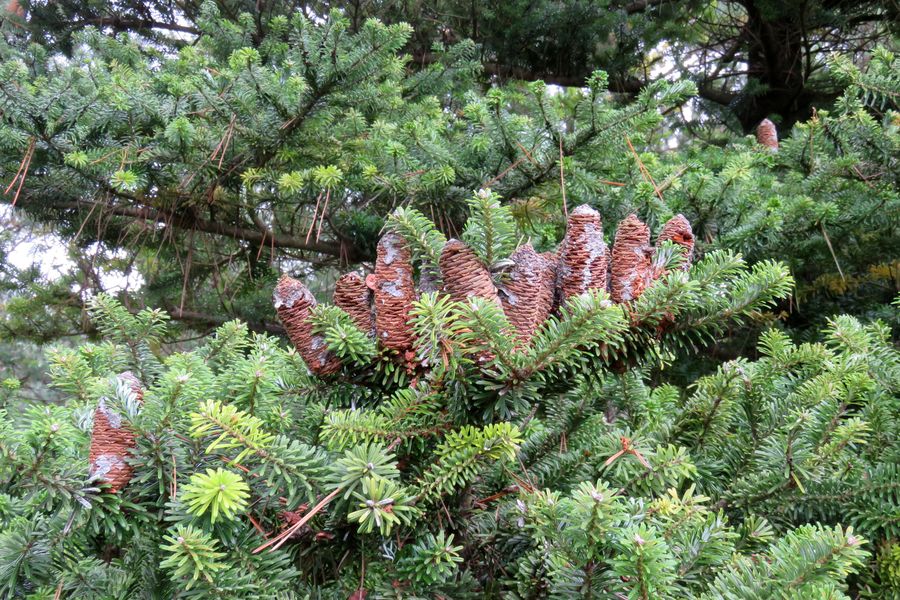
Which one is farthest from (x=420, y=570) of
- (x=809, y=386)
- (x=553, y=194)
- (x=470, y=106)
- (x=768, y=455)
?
(x=553, y=194)

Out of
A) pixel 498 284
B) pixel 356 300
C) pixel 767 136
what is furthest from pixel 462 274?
pixel 767 136

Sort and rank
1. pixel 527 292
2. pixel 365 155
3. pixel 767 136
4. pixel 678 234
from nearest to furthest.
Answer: pixel 527 292
pixel 678 234
pixel 365 155
pixel 767 136

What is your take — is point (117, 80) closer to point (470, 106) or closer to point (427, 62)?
point (470, 106)

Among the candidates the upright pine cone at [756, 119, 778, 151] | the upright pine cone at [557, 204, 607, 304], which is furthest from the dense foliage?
the upright pine cone at [756, 119, 778, 151]

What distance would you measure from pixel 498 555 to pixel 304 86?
146cm

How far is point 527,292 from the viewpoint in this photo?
2.86 ft

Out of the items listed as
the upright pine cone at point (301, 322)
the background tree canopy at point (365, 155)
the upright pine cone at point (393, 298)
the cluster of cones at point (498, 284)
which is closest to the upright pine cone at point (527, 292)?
the cluster of cones at point (498, 284)

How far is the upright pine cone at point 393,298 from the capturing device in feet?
2.84

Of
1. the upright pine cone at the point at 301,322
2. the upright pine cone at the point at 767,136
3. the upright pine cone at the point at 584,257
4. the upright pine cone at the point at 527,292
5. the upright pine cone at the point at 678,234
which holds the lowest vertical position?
the upright pine cone at the point at 301,322

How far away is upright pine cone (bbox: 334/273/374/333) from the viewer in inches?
36.1

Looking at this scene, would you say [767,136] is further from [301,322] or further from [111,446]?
[111,446]

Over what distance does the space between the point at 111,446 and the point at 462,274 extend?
49cm

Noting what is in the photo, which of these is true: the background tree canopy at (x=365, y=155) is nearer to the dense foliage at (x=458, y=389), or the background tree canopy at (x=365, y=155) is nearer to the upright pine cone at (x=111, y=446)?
the dense foliage at (x=458, y=389)

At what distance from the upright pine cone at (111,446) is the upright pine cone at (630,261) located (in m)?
0.67
